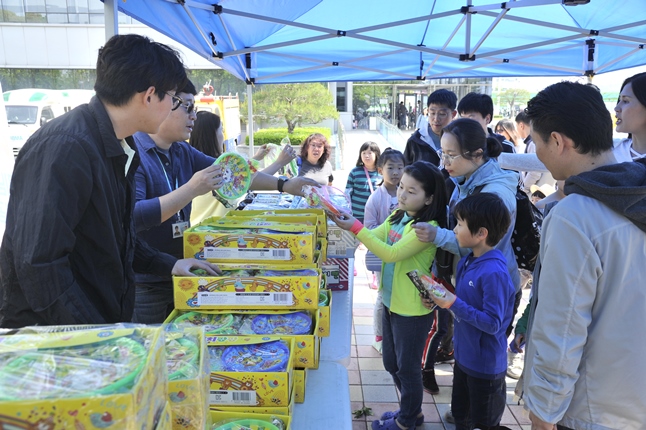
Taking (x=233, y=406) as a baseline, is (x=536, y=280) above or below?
above

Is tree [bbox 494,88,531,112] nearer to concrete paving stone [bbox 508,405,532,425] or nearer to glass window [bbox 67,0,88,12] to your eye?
glass window [bbox 67,0,88,12]

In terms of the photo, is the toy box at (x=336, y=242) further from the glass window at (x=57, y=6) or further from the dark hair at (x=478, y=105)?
the glass window at (x=57, y=6)

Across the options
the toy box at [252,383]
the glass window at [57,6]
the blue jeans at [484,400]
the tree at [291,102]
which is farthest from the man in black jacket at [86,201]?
the glass window at [57,6]

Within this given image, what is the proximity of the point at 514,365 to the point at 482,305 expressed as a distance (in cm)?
180

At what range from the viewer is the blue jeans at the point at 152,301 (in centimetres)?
209

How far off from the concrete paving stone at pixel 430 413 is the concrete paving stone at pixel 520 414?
50 centimetres

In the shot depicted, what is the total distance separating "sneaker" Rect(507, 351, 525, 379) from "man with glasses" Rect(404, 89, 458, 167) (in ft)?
5.49

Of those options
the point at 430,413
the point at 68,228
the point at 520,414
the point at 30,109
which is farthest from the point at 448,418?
the point at 30,109

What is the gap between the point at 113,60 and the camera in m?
1.30

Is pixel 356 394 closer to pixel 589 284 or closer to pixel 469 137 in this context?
pixel 469 137

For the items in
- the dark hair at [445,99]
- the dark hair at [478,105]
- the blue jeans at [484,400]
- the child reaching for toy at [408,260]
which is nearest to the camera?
the blue jeans at [484,400]

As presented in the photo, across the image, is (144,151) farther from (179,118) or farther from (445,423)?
(445,423)

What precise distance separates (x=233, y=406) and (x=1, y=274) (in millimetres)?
723

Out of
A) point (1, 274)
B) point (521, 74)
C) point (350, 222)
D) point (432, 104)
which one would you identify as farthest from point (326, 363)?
point (521, 74)
